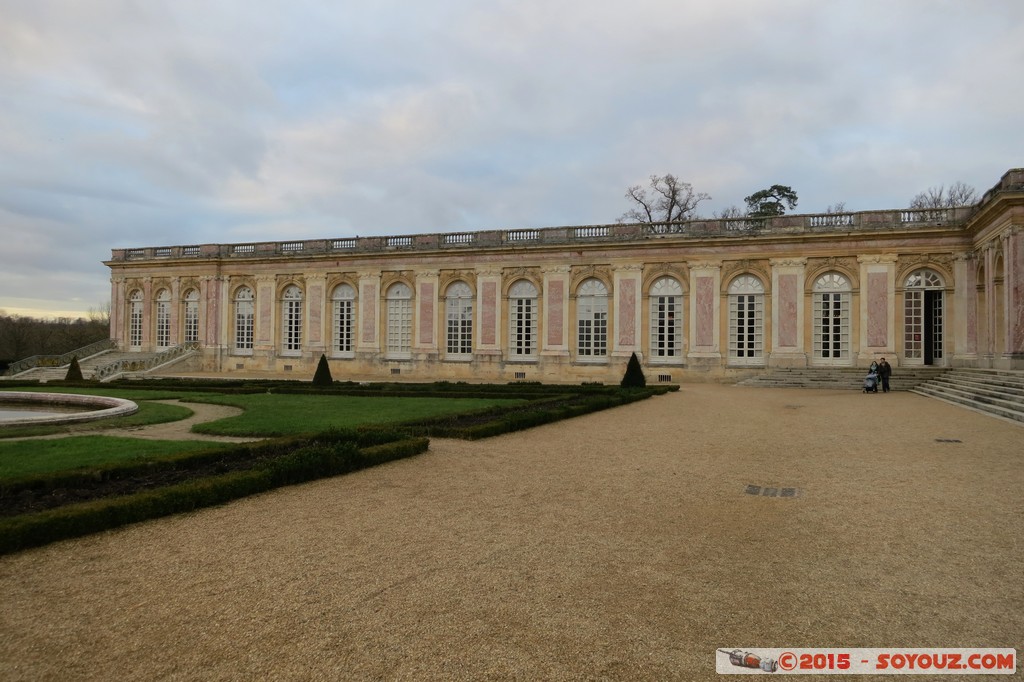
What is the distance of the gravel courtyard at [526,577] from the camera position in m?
3.36

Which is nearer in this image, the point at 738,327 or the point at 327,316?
the point at 738,327

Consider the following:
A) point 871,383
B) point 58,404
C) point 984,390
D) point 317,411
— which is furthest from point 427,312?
point 984,390

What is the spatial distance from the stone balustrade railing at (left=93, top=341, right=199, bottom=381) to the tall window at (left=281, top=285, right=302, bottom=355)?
553cm

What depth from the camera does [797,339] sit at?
96.5ft

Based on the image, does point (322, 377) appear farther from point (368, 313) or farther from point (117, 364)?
point (117, 364)

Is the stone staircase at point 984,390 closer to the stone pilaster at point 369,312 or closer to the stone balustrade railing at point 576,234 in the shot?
the stone balustrade railing at point 576,234

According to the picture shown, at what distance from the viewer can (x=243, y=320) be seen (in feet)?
127

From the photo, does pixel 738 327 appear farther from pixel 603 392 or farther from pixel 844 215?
pixel 603 392

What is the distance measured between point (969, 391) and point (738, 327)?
39.7 feet

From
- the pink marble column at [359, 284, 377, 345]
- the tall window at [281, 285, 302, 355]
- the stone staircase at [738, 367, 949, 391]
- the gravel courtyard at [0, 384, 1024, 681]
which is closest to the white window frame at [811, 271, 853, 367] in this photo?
the stone staircase at [738, 367, 949, 391]

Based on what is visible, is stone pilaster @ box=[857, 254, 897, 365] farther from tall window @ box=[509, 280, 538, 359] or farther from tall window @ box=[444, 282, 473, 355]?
tall window @ box=[444, 282, 473, 355]

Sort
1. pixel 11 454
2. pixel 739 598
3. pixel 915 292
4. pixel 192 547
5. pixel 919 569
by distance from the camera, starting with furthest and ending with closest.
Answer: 1. pixel 915 292
2. pixel 11 454
3. pixel 192 547
4. pixel 919 569
5. pixel 739 598

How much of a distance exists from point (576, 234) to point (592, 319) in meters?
4.33

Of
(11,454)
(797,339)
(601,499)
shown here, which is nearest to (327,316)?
(797,339)
